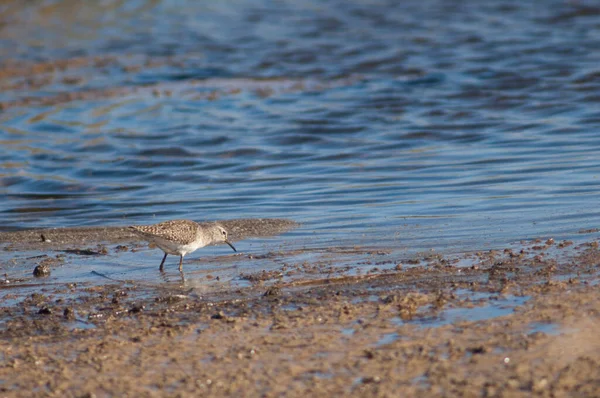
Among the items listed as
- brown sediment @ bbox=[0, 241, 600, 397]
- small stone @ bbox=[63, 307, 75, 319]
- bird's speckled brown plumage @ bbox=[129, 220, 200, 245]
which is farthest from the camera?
bird's speckled brown plumage @ bbox=[129, 220, 200, 245]

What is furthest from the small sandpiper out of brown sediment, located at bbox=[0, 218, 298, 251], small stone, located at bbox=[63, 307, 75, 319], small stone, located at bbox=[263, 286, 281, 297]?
small stone, located at bbox=[63, 307, 75, 319]

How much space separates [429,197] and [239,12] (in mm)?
22204

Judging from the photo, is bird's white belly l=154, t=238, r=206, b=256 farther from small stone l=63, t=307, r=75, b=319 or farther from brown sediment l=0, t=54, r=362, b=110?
brown sediment l=0, t=54, r=362, b=110

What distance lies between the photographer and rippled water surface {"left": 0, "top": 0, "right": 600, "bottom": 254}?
12.2 meters

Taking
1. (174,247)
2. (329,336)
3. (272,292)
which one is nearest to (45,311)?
(272,292)

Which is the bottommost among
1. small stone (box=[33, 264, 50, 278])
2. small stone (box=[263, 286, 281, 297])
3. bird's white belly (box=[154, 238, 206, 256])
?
small stone (box=[263, 286, 281, 297])

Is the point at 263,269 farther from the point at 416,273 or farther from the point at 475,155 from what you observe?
the point at 475,155

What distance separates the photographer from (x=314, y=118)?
1923 centimetres

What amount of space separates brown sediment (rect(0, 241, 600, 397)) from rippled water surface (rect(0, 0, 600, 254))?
6.46 feet

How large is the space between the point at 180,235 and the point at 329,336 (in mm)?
3243

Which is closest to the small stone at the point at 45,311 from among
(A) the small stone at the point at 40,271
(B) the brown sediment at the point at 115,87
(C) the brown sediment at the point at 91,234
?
(A) the small stone at the point at 40,271

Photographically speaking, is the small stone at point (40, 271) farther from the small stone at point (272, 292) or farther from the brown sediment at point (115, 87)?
the brown sediment at point (115, 87)

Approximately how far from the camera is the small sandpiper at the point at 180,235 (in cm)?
944

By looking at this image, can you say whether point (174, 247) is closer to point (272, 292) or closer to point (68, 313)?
point (272, 292)
